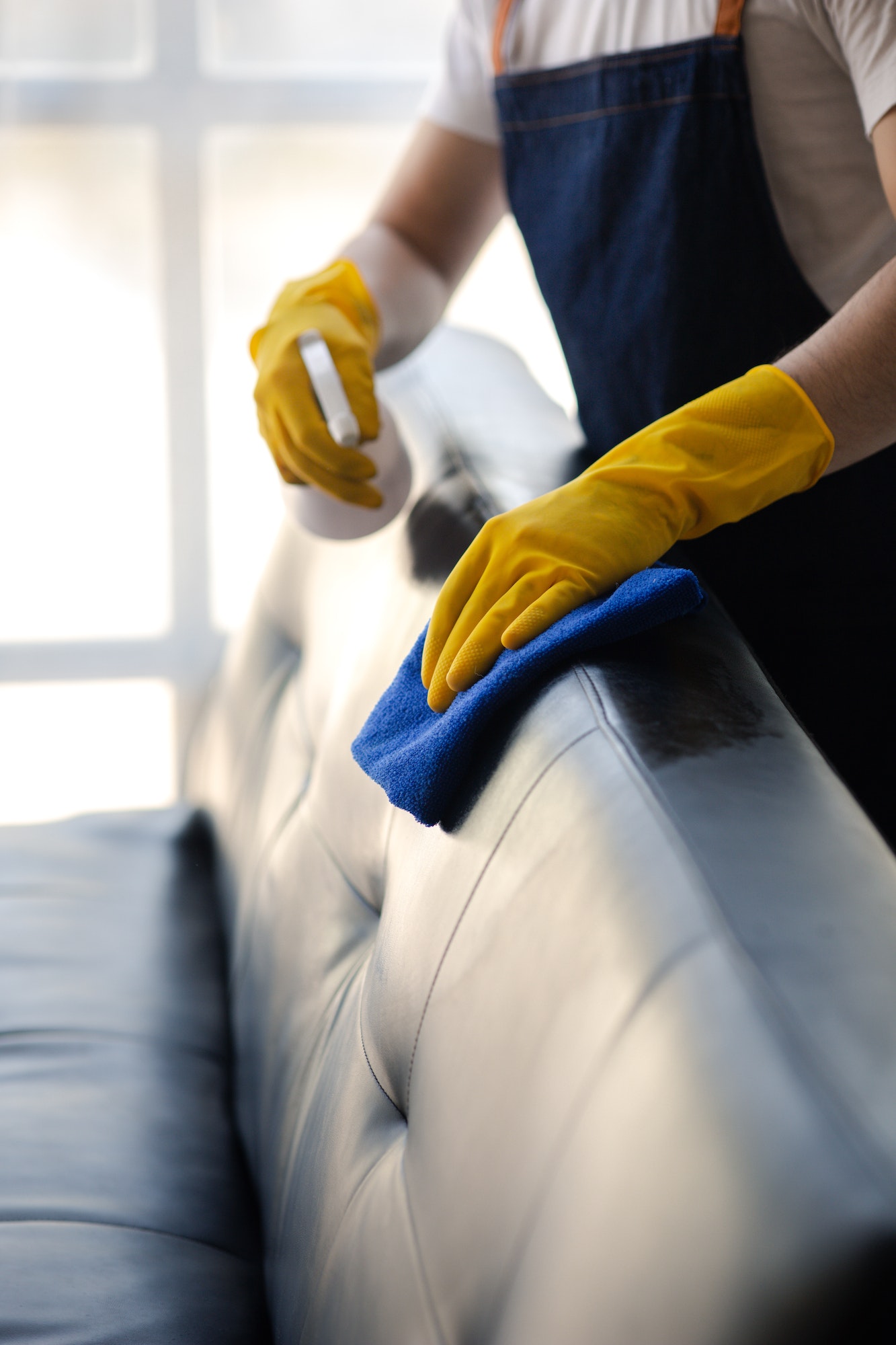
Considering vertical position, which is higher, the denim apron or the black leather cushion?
the denim apron

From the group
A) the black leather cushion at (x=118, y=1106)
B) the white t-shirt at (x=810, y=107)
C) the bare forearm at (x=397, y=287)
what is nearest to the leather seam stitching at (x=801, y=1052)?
the black leather cushion at (x=118, y=1106)

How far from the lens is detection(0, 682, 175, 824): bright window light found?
2.18m

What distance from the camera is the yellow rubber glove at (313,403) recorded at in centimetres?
91

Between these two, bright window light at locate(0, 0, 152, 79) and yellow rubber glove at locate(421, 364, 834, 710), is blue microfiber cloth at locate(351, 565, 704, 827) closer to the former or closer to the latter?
yellow rubber glove at locate(421, 364, 834, 710)

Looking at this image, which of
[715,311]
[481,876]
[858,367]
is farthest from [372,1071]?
[715,311]

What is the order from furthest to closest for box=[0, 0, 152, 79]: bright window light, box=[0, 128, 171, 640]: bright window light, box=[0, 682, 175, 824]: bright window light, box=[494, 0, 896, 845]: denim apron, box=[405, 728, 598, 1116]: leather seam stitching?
1. box=[0, 682, 175, 824]: bright window light
2. box=[0, 128, 171, 640]: bright window light
3. box=[0, 0, 152, 79]: bright window light
4. box=[494, 0, 896, 845]: denim apron
5. box=[405, 728, 598, 1116]: leather seam stitching

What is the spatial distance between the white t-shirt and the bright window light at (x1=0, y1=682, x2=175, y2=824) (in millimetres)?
1541

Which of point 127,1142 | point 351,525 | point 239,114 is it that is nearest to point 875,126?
point 351,525

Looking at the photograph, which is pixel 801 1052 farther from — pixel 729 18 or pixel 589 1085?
pixel 729 18

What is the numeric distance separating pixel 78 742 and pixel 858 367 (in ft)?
5.89

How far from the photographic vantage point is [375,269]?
3.76ft

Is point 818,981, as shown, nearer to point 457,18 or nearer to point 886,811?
point 886,811

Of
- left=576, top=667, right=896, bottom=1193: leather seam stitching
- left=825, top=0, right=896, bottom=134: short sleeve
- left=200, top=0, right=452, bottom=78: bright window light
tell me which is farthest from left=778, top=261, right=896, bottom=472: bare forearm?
left=200, top=0, right=452, bottom=78: bright window light

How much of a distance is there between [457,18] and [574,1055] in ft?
3.42
